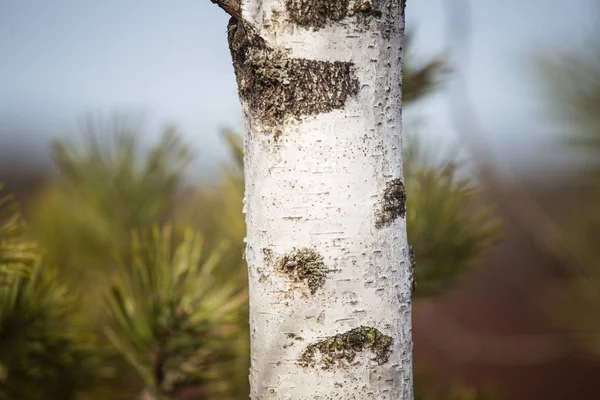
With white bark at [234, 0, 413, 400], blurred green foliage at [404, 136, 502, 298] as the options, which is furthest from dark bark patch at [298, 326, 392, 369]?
blurred green foliage at [404, 136, 502, 298]

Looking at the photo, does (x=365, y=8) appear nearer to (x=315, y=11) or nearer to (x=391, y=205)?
(x=315, y=11)

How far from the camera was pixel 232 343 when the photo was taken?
79cm

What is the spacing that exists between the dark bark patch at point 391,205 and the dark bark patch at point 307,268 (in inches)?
2.2

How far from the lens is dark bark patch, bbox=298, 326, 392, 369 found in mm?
406

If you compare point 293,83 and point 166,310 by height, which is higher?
point 293,83

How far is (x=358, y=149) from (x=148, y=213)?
75cm

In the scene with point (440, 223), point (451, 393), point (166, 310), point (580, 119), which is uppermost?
point (580, 119)

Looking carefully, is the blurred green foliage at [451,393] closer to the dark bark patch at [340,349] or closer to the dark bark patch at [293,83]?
the dark bark patch at [340,349]

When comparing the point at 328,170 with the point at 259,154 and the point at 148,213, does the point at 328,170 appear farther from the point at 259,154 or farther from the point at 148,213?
the point at 148,213

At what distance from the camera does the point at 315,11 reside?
0.40 m

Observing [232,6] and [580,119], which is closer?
[232,6]

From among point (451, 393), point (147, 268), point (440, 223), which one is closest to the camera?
point (147, 268)

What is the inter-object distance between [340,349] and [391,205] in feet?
0.41

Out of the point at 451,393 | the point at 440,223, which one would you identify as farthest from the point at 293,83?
the point at 451,393
